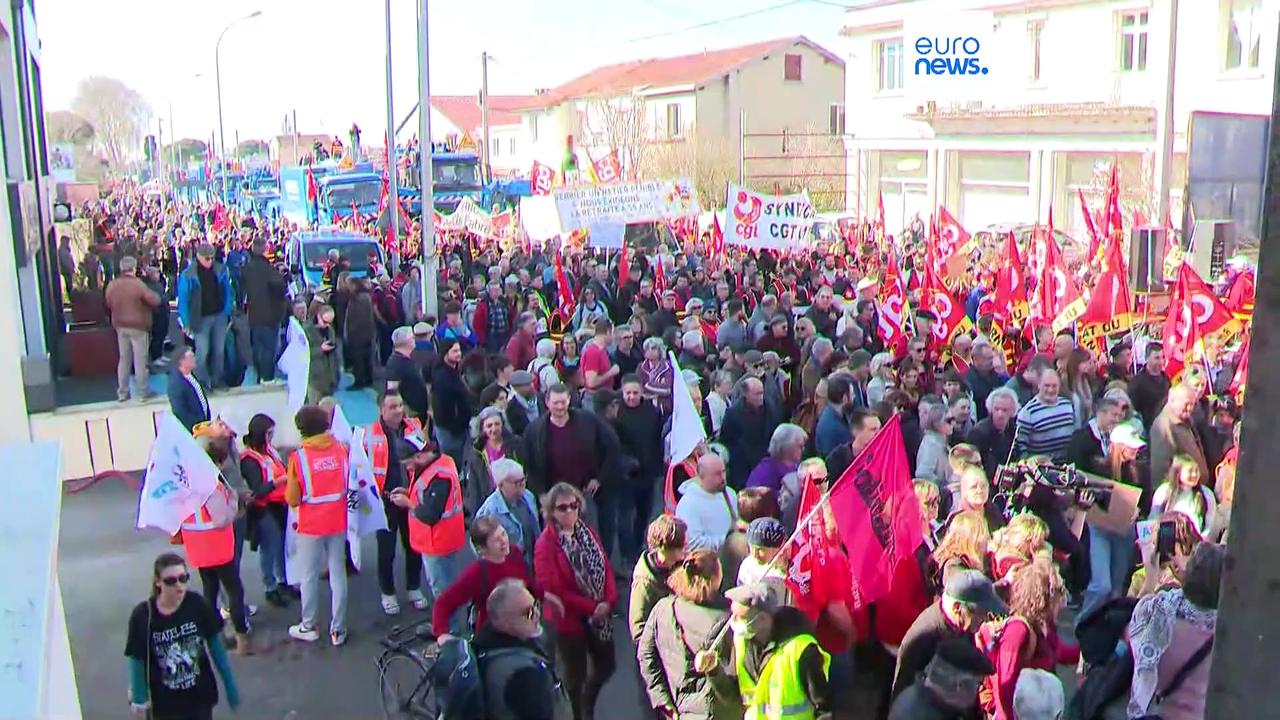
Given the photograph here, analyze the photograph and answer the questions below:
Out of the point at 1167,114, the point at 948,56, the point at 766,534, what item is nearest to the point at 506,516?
the point at 766,534

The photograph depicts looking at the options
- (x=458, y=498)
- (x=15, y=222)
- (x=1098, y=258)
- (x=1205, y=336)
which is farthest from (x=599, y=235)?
(x=458, y=498)

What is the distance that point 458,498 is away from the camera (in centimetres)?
718

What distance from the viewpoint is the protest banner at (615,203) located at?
18516mm

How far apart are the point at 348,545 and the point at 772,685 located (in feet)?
14.6

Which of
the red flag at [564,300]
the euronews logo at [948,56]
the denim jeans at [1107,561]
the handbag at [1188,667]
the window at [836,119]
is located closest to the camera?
the handbag at [1188,667]

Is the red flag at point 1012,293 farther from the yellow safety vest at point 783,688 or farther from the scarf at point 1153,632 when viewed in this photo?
the yellow safety vest at point 783,688

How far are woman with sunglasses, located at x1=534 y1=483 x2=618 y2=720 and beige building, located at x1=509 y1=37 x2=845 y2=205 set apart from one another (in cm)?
4045

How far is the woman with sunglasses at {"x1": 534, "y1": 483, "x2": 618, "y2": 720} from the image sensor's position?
18.9 feet

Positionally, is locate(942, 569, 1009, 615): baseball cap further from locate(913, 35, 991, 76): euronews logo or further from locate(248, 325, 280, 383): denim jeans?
locate(913, 35, 991, 76): euronews logo

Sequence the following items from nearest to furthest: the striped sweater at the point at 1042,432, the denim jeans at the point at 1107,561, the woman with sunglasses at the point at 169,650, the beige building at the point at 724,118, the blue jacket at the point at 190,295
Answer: the woman with sunglasses at the point at 169,650
the denim jeans at the point at 1107,561
the striped sweater at the point at 1042,432
the blue jacket at the point at 190,295
the beige building at the point at 724,118

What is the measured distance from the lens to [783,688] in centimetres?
438

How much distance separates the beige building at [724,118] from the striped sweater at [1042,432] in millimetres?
38194

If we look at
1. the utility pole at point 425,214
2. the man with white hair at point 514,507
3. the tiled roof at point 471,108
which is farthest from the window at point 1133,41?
the tiled roof at point 471,108

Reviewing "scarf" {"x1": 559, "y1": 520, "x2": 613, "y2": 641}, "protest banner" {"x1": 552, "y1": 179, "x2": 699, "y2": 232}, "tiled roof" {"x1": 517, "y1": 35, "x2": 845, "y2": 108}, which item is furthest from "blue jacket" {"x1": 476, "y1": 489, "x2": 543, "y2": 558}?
"tiled roof" {"x1": 517, "y1": 35, "x2": 845, "y2": 108}
